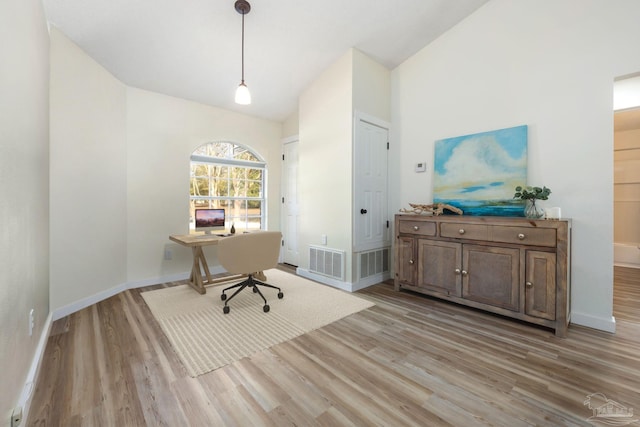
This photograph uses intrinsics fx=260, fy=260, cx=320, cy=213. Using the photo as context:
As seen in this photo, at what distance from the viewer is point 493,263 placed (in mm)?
2551

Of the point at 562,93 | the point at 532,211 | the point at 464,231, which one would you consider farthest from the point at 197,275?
the point at 562,93

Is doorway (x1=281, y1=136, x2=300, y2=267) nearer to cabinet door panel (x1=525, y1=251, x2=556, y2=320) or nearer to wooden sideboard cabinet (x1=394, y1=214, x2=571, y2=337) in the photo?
wooden sideboard cabinet (x1=394, y1=214, x2=571, y2=337)

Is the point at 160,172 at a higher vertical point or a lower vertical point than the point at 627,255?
higher

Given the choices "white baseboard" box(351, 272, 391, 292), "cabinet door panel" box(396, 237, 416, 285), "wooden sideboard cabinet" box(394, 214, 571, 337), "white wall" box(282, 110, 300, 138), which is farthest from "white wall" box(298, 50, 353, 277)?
"wooden sideboard cabinet" box(394, 214, 571, 337)

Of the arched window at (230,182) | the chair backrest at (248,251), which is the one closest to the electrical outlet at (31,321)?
the chair backrest at (248,251)

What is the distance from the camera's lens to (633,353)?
1970mm

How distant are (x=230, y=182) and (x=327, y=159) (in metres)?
1.81

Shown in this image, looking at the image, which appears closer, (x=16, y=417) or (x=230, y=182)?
(x=16, y=417)

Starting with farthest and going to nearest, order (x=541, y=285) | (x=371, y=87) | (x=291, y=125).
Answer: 1. (x=291, y=125)
2. (x=371, y=87)
3. (x=541, y=285)

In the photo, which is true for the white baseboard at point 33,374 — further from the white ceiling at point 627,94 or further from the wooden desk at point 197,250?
the white ceiling at point 627,94

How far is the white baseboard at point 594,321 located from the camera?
231cm

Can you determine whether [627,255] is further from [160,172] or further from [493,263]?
[160,172]

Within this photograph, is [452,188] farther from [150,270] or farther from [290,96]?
[150,270]

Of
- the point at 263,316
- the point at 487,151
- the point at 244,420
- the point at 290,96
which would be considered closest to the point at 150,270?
the point at 263,316
